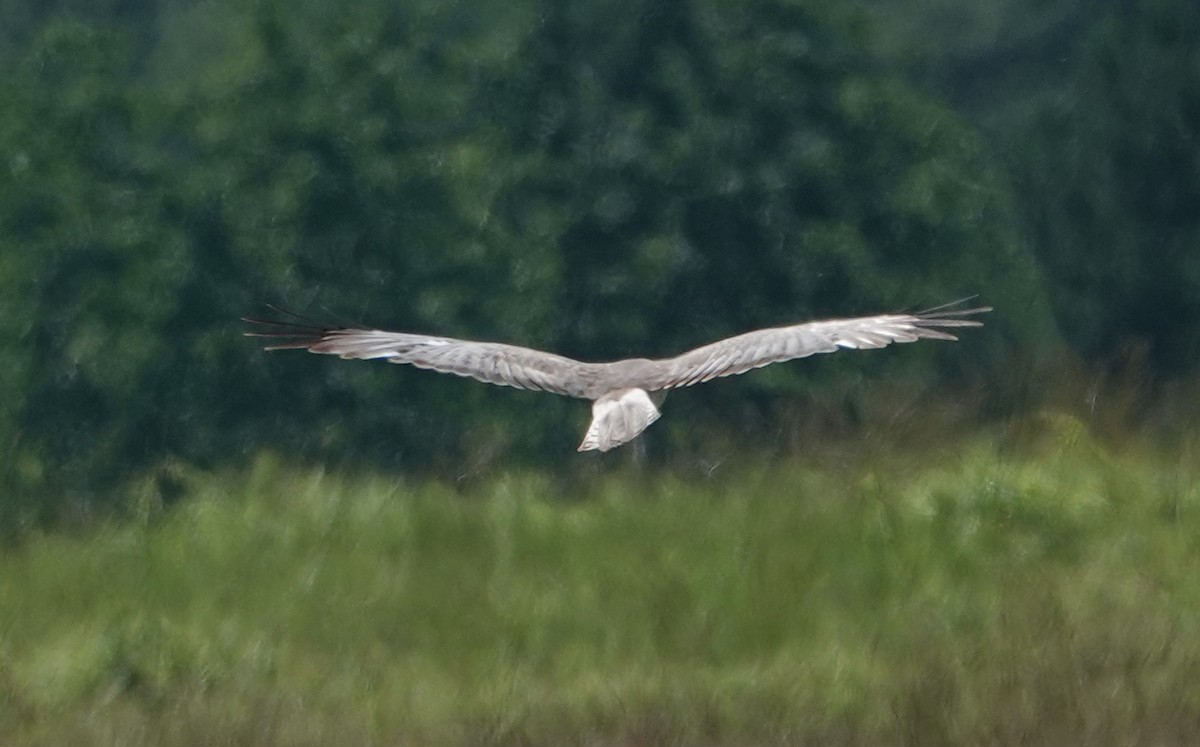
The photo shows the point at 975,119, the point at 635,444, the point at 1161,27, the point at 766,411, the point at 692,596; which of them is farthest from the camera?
the point at 975,119

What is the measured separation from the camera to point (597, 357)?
24.4 metres

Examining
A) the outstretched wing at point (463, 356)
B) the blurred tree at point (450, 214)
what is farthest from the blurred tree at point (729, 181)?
the outstretched wing at point (463, 356)

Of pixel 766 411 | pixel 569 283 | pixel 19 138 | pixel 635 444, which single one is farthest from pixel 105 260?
pixel 635 444

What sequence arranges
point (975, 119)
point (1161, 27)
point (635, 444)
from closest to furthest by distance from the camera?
point (635, 444) < point (1161, 27) < point (975, 119)

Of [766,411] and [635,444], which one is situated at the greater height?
[635,444]

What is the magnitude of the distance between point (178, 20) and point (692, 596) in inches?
1285

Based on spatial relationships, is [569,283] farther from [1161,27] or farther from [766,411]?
[1161,27]

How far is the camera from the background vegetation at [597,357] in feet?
27.2

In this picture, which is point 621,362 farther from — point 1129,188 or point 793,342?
point 1129,188

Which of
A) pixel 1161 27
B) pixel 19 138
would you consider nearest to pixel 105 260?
pixel 19 138

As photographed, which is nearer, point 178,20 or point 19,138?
point 19,138

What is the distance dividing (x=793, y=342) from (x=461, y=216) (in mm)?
15629

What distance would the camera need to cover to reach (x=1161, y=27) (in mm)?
31344

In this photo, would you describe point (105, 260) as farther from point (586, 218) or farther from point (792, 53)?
point (792, 53)
